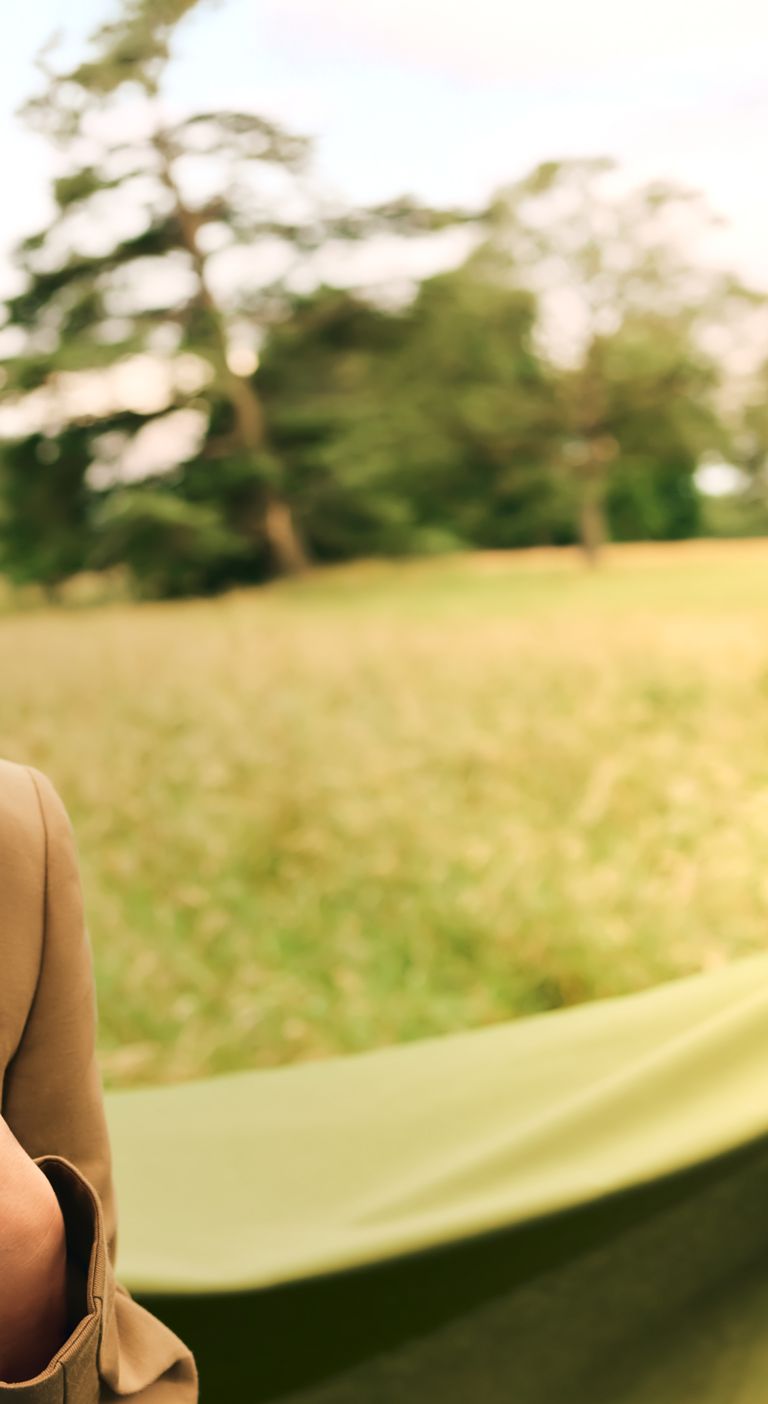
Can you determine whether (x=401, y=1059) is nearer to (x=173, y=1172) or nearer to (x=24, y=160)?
(x=173, y=1172)

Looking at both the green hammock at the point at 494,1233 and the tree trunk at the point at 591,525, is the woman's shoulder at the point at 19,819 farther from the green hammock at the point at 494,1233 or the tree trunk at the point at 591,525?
the tree trunk at the point at 591,525

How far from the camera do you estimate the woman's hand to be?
389 mm

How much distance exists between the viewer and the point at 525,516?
6.39 feet

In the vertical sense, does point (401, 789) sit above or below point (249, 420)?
below

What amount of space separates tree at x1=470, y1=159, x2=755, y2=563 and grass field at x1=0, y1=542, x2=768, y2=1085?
8.9 inches

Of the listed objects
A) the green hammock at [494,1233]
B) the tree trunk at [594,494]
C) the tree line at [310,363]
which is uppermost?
the tree line at [310,363]

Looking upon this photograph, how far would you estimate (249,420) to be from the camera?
2074 mm

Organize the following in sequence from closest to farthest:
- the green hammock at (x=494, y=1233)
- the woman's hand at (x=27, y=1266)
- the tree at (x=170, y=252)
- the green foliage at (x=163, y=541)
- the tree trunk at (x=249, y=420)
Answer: the woman's hand at (x=27, y=1266) < the green hammock at (x=494, y=1233) < the tree at (x=170, y=252) < the tree trunk at (x=249, y=420) < the green foliage at (x=163, y=541)

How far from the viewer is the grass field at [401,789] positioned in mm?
1535

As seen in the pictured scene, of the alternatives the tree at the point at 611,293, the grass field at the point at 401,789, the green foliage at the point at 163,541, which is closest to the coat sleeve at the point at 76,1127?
the grass field at the point at 401,789

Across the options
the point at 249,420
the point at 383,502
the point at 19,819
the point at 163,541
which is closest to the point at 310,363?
the point at 249,420

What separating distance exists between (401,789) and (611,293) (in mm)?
851

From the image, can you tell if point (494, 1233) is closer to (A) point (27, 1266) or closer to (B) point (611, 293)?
(A) point (27, 1266)

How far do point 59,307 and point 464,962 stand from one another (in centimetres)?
137
